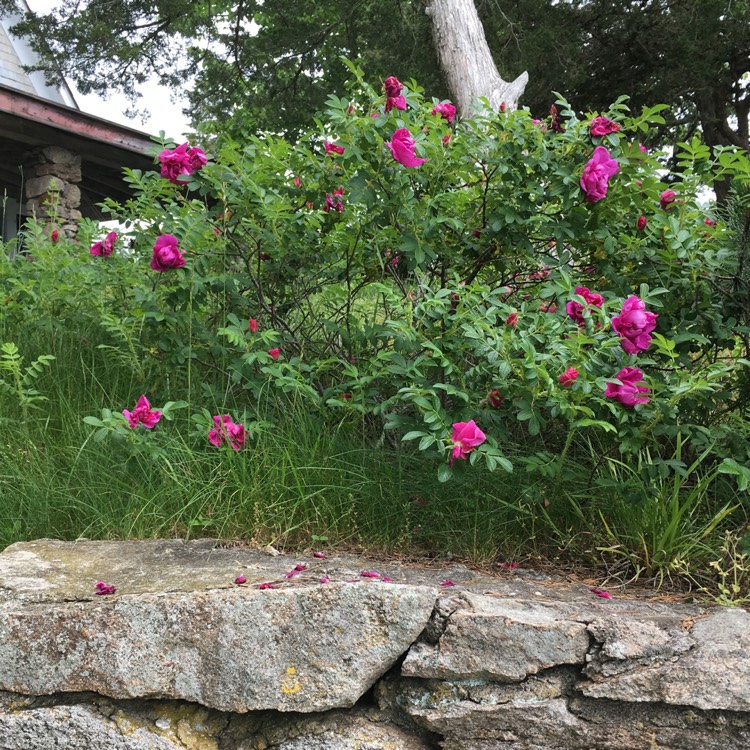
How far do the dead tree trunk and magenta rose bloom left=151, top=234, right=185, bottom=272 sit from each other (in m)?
3.73

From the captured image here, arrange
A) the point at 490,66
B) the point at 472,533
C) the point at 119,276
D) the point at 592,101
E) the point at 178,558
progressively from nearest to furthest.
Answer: the point at 178,558
the point at 472,533
the point at 119,276
the point at 490,66
the point at 592,101

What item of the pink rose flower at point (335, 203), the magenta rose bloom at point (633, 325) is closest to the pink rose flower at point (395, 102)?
the pink rose flower at point (335, 203)

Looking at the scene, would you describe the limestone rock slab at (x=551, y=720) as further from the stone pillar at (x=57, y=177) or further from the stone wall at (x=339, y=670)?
the stone pillar at (x=57, y=177)

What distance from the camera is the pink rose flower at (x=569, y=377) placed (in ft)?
6.60

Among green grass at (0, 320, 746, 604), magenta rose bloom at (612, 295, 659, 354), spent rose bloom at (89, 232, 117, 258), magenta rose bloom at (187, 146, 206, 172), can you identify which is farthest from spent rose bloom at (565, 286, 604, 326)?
spent rose bloom at (89, 232, 117, 258)

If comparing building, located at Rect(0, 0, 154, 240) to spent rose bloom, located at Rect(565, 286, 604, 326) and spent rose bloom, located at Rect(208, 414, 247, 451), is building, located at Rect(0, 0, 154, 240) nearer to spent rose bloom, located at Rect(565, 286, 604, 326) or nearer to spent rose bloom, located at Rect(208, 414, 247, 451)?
spent rose bloom, located at Rect(208, 414, 247, 451)

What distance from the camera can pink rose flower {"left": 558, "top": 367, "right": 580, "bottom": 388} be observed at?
2012 mm

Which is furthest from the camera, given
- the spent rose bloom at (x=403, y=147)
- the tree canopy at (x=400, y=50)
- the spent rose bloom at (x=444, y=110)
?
the tree canopy at (x=400, y=50)

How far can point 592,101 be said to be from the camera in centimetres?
1127

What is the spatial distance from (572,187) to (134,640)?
1.89 m

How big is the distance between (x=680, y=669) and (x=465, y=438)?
739mm

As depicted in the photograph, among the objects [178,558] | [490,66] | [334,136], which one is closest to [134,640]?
[178,558]

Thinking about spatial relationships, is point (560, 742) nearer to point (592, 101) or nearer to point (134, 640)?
point (134, 640)

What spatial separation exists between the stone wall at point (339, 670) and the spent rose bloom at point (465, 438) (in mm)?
366
